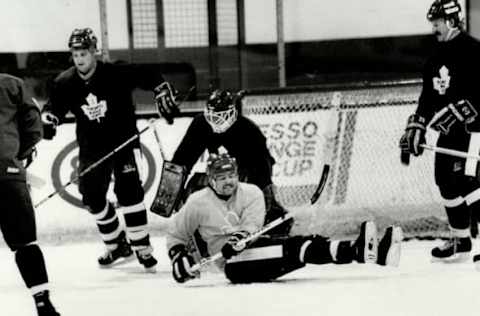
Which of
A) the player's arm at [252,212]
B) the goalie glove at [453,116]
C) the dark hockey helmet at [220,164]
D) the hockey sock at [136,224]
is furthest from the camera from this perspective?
the hockey sock at [136,224]

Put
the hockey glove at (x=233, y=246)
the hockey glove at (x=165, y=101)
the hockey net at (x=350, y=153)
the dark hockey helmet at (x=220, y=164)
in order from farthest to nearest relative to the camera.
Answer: the hockey net at (x=350, y=153) < the hockey glove at (x=165, y=101) < the dark hockey helmet at (x=220, y=164) < the hockey glove at (x=233, y=246)

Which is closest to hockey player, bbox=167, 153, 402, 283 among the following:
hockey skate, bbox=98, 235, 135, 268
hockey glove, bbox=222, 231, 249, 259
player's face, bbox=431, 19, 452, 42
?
hockey glove, bbox=222, 231, 249, 259

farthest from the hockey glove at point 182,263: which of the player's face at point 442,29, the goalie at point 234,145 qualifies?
the player's face at point 442,29

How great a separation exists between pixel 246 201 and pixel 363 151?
1.69 m

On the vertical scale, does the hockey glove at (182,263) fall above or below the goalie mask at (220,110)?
below

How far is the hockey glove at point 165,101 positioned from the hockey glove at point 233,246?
3.04 feet

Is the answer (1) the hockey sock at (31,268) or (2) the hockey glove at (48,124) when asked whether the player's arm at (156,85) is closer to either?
(2) the hockey glove at (48,124)

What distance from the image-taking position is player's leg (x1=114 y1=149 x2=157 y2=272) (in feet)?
17.4

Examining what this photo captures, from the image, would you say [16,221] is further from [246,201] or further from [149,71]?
[149,71]

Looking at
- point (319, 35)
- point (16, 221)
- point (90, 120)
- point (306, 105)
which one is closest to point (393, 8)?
point (319, 35)

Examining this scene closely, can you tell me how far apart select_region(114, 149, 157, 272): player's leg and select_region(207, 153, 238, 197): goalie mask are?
29.0 inches

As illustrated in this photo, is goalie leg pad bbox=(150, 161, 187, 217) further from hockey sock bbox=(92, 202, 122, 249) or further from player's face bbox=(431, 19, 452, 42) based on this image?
player's face bbox=(431, 19, 452, 42)

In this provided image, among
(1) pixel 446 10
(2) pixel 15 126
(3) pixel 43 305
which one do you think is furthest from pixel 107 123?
(1) pixel 446 10

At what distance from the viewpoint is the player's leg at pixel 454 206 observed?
17.0 feet
